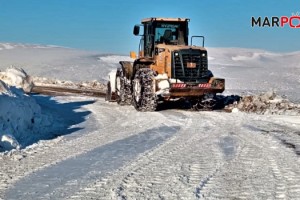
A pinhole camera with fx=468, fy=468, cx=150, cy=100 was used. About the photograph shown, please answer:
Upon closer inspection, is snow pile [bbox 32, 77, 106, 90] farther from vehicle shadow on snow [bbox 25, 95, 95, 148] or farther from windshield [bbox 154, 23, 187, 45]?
windshield [bbox 154, 23, 187, 45]

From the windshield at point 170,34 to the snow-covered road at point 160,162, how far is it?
13.8 feet

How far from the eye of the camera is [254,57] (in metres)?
81.4

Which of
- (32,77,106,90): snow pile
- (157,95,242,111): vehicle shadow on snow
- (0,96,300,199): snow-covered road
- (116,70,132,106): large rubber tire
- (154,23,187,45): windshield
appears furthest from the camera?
(32,77,106,90): snow pile

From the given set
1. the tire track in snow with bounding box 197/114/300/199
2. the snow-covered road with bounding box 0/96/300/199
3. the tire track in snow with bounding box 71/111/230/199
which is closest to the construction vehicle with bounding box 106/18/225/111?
the snow-covered road with bounding box 0/96/300/199

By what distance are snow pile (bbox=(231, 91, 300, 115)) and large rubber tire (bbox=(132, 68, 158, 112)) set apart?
2.85 metres

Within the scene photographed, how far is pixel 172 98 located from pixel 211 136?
494cm

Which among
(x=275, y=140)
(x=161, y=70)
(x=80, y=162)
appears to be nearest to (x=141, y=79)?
(x=161, y=70)

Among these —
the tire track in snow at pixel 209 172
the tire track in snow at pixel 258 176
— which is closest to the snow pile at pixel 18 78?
the tire track in snow at pixel 209 172

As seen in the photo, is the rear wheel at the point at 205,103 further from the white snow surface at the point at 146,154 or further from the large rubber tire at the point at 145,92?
the large rubber tire at the point at 145,92

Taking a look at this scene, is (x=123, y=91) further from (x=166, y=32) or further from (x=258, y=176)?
(x=258, y=176)

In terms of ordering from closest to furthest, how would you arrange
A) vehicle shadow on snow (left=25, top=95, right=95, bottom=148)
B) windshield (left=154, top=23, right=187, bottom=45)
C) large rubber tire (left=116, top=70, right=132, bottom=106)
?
vehicle shadow on snow (left=25, top=95, right=95, bottom=148) → windshield (left=154, top=23, right=187, bottom=45) → large rubber tire (left=116, top=70, right=132, bottom=106)

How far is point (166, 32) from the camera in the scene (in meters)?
15.5

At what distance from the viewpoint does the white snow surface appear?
5.48 meters

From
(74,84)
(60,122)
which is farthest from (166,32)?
(74,84)
